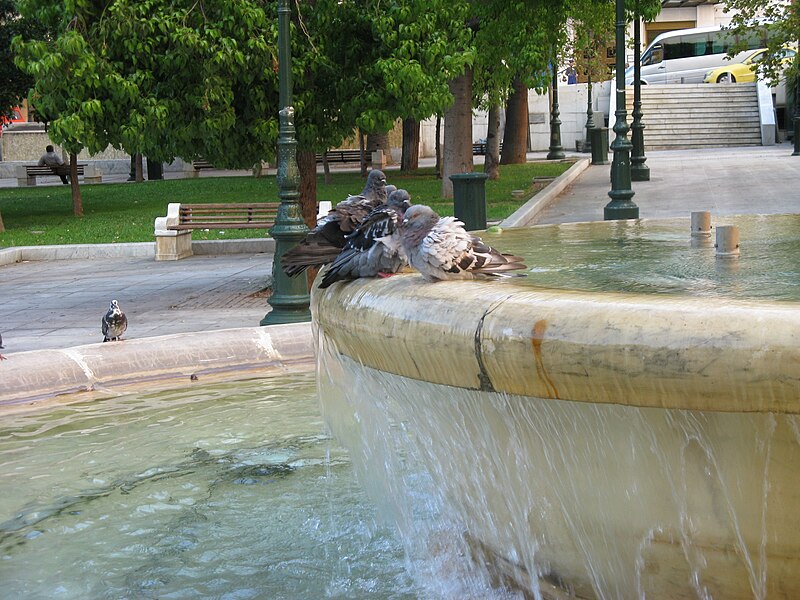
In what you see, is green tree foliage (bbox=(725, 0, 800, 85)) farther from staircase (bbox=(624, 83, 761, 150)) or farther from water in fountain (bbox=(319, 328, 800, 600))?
staircase (bbox=(624, 83, 761, 150))

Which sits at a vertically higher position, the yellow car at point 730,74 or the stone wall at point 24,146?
the yellow car at point 730,74

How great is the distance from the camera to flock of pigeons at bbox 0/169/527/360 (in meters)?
3.55

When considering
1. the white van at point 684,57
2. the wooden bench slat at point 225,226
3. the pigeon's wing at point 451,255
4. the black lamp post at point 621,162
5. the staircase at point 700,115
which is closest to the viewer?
the pigeon's wing at point 451,255

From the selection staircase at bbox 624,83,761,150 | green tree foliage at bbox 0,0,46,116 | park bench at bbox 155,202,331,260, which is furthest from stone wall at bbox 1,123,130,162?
park bench at bbox 155,202,331,260

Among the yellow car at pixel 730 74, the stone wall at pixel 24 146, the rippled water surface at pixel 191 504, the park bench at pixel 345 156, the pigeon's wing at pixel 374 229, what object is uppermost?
the yellow car at pixel 730 74

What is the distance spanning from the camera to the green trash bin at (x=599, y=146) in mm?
29484

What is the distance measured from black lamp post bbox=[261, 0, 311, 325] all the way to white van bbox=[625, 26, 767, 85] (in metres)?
33.4

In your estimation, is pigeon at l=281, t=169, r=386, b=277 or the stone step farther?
the stone step

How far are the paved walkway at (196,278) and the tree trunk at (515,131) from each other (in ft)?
19.6

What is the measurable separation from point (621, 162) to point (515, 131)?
51.8 ft

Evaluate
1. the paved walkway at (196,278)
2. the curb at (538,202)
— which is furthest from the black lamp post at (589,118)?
the paved walkway at (196,278)

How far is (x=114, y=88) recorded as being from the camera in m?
10.8

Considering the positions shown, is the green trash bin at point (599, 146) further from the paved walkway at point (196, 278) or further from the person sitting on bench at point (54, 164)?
the person sitting on bench at point (54, 164)

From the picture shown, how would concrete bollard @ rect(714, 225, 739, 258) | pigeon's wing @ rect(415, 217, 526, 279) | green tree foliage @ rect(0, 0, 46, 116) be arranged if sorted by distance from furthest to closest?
green tree foliage @ rect(0, 0, 46, 116)
concrete bollard @ rect(714, 225, 739, 258)
pigeon's wing @ rect(415, 217, 526, 279)
